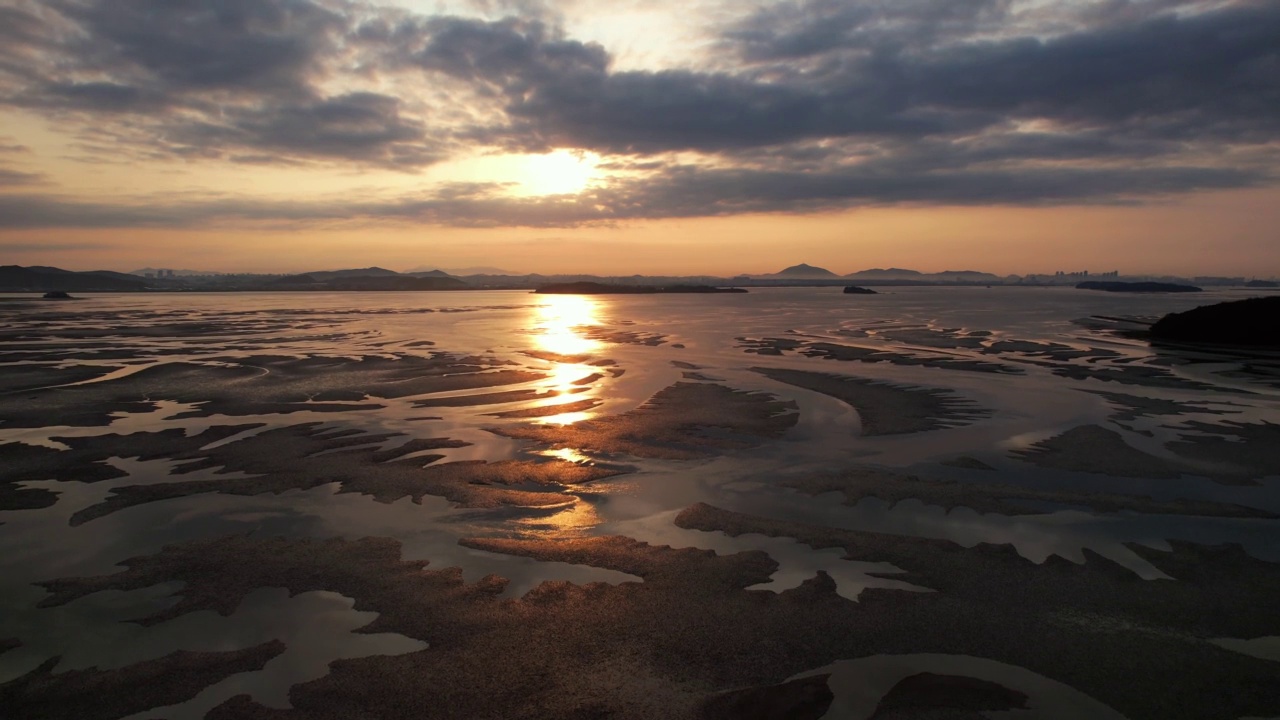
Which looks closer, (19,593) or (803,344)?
(19,593)

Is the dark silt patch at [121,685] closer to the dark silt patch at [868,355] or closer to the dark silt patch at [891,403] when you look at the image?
the dark silt patch at [891,403]

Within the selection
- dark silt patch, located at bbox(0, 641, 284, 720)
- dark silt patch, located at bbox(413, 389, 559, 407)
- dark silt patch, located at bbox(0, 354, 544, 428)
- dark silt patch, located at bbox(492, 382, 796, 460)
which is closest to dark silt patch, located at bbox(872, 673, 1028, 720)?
dark silt patch, located at bbox(0, 641, 284, 720)

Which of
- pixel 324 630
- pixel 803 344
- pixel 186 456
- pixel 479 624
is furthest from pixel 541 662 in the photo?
pixel 803 344

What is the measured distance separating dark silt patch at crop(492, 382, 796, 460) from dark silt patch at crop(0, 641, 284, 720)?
644cm

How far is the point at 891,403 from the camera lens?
1470 centimetres

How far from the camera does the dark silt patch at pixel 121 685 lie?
4273 mm

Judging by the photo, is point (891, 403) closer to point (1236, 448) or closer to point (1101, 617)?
point (1236, 448)

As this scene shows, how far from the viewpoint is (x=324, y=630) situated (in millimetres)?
5250

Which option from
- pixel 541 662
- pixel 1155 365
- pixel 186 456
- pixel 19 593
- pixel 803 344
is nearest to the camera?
pixel 541 662

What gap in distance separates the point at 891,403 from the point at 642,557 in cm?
981

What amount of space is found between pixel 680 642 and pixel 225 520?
5.56m

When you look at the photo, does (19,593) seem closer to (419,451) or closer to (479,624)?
→ (479,624)

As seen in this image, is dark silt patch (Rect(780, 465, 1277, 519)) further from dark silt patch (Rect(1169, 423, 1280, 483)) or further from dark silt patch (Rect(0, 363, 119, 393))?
dark silt patch (Rect(0, 363, 119, 393))

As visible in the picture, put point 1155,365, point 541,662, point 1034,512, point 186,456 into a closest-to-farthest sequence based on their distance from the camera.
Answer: point 541,662
point 1034,512
point 186,456
point 1155,365
